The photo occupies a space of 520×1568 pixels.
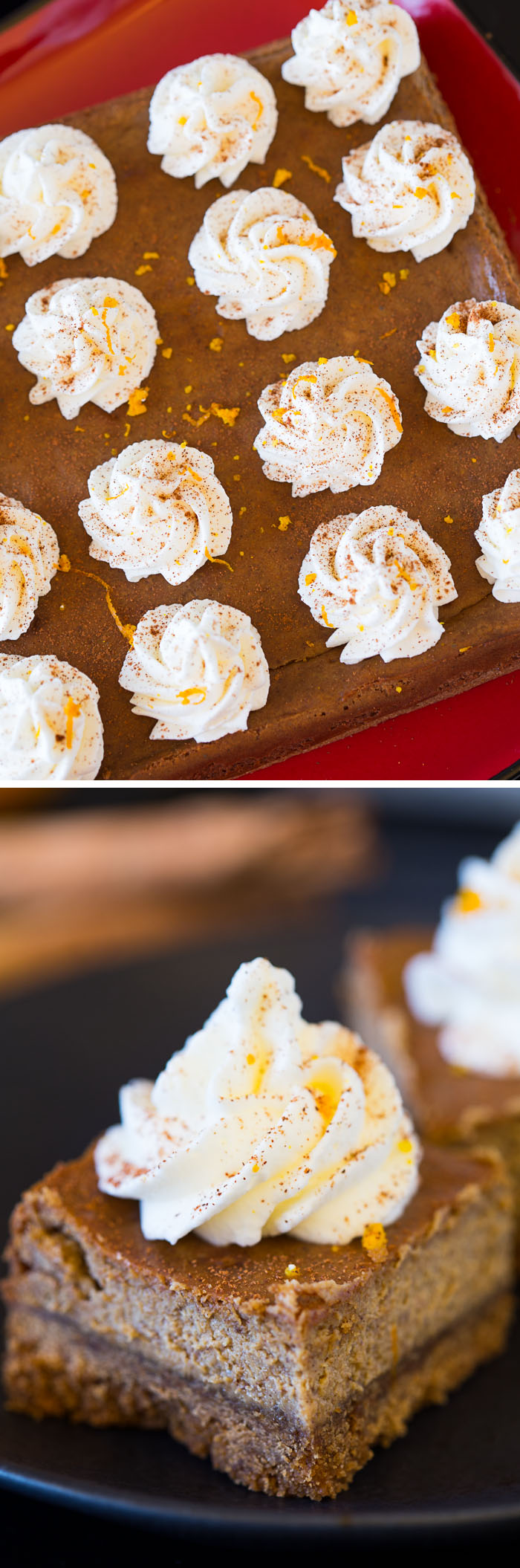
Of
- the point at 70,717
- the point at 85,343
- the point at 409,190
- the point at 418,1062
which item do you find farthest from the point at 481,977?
the point at 409,190

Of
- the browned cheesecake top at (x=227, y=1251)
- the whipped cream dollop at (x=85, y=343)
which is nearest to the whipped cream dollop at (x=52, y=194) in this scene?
the whipped cream dollop at (x=85, y=343)

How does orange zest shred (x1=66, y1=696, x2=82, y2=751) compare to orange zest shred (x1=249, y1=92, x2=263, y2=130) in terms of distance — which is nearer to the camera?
orange zest shred (x1=66, y1=696, x2=82, y2=751)

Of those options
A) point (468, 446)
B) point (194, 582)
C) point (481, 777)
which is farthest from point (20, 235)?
point (481, 777)

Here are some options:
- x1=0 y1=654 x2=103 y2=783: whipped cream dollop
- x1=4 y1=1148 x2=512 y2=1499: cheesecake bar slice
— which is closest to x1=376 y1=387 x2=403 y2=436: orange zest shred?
x1=0 y1=654 x2=103 y2=783: whipped cream dollop

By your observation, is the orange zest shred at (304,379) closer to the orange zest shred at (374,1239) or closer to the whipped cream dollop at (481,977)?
the whipped cream dollop at (481,977)

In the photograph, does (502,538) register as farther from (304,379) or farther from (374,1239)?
(374,1239)

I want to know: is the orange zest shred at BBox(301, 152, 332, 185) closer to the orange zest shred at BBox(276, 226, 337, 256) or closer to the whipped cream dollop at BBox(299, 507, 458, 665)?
the orange zest shred at BBox(276, 226, 337, 256)
